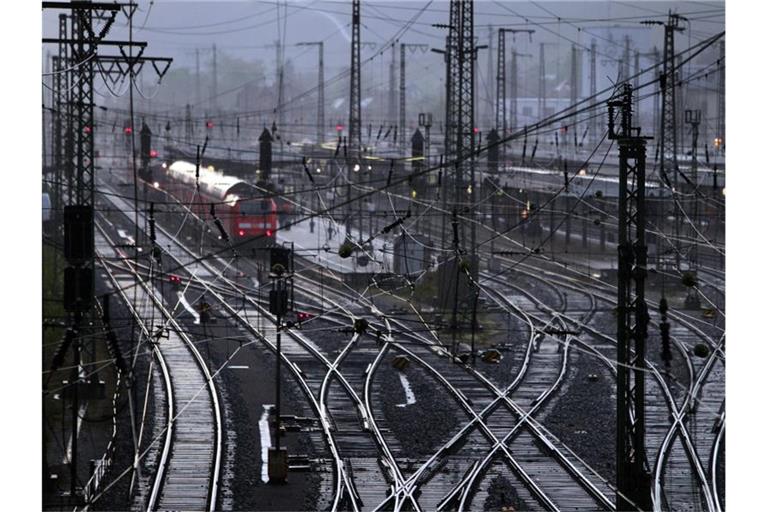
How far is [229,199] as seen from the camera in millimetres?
30422

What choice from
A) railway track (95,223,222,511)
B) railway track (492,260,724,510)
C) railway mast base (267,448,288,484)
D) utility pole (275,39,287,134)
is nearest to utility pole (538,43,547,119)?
utility pole (275,39,287,134)

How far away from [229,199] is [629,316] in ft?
67.0

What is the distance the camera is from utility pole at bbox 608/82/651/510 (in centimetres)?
1062

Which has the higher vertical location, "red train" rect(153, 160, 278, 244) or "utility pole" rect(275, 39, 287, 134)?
"utility pole" rect(275, 39, 287, 134)

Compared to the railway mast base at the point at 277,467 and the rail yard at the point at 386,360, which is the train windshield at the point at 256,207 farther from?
the railway mast base at the point at 277,467

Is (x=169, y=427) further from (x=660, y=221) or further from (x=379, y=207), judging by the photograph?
(x=379, y=207)

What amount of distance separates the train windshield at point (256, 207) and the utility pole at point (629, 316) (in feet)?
59.8

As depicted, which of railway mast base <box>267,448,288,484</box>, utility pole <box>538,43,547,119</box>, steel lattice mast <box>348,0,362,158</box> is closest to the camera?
railway mast base <box>267,448,288,484</box>

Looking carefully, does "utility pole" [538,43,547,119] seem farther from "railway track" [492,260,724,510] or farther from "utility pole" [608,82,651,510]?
"utility pole" [608,82,651,510]

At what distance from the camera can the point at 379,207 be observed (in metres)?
37.5

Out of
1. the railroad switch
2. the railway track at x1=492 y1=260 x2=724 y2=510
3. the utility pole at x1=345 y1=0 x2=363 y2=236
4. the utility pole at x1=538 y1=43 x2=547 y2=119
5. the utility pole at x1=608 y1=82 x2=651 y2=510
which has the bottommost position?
the railway track at x1=492 y1=260 x2=724 y2=510

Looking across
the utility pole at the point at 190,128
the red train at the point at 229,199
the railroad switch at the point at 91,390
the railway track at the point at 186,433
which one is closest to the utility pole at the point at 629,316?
the railway track at the point at 186,433

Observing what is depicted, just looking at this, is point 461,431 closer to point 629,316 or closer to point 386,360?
point 629,316
